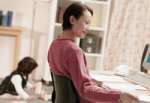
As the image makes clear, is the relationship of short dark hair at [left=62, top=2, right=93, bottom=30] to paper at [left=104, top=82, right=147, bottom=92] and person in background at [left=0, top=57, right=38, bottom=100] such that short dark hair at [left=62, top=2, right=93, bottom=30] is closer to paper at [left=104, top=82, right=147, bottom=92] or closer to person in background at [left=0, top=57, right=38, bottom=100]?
paper at [left=104, top=82, right=147, bottom=92]

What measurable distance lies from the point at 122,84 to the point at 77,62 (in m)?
0.61

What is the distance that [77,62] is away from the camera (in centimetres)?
167

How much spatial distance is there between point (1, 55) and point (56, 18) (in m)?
1.06

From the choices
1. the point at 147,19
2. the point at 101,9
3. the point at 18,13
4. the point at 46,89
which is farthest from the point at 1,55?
the point at 147,19

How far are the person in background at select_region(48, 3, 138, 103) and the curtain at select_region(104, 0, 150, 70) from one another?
2886 millimetres

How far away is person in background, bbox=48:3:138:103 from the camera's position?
63.4 inches

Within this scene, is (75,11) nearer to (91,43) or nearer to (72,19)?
(72,19)

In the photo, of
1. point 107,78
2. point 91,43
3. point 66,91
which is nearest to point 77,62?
point 66,91

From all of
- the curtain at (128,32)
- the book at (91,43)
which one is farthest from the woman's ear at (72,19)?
the book at (91,43)

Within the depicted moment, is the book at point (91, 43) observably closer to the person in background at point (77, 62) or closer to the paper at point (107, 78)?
the paper at point (107, 78)

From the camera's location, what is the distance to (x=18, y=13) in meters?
5.16

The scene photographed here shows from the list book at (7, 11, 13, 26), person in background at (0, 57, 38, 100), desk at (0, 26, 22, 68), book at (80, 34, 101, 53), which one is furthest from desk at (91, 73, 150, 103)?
book at (7, 11, 13, 26)

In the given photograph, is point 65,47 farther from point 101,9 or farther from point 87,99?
point 101,9

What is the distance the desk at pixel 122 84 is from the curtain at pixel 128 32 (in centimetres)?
220
